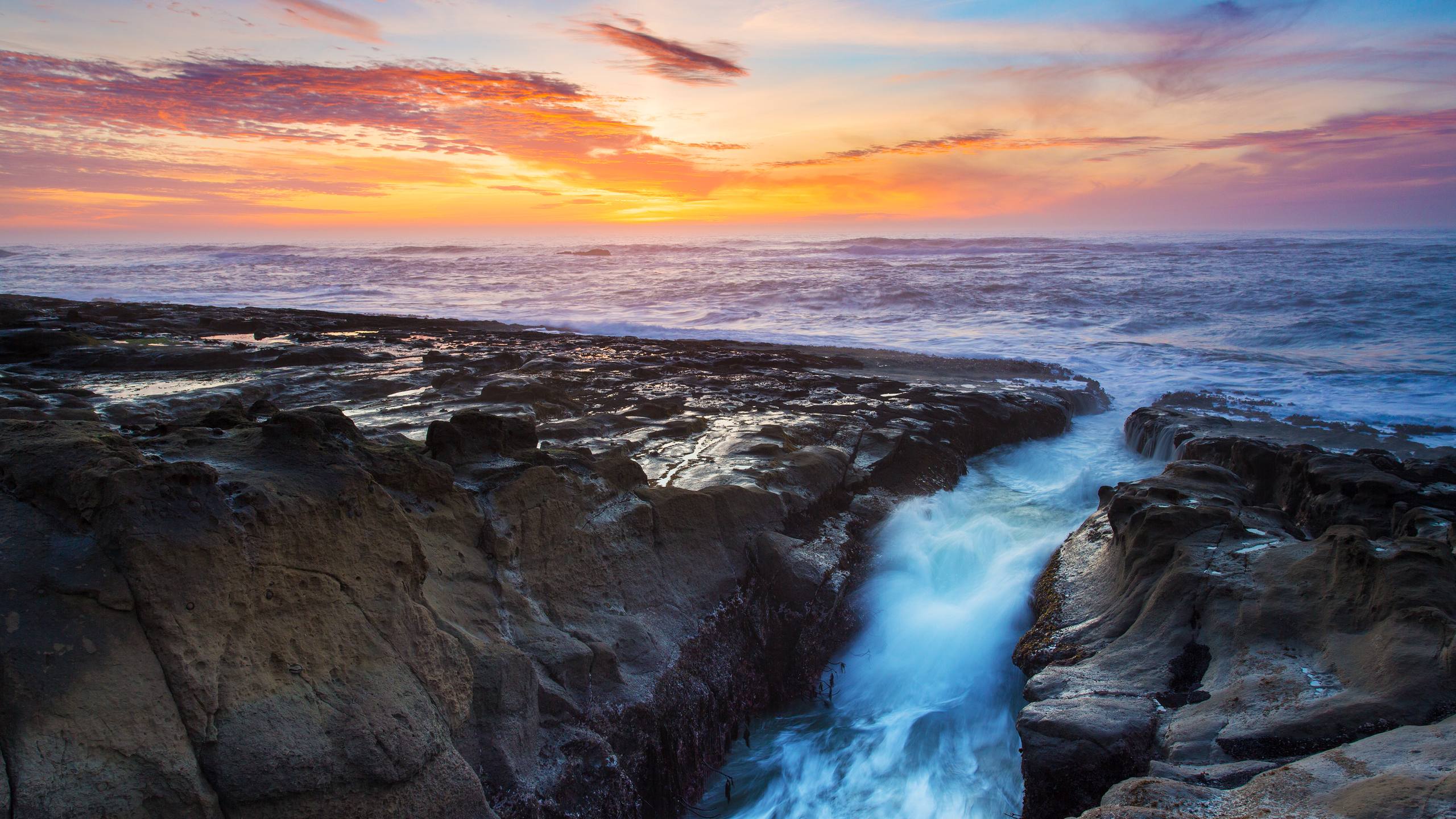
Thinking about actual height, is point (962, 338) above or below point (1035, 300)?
below

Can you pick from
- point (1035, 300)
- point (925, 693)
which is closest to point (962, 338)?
point (1035, 300)

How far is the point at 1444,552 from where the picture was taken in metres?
3.76

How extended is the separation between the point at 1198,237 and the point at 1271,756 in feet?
209

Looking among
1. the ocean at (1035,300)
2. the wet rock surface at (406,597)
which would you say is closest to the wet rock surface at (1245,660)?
the wet rock surface at (406,597)

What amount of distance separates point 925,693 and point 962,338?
42.3 ft

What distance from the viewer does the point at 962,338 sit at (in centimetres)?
1681

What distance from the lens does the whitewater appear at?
4.60 metres

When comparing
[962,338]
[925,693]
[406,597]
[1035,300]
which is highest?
[1035,300]

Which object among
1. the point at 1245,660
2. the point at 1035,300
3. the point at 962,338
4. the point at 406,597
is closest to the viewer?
the point at 406,597

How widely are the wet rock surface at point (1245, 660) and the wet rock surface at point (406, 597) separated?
5.50 feet

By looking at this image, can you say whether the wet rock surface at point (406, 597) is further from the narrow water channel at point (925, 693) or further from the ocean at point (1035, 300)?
the ocean at point (1035, 300)

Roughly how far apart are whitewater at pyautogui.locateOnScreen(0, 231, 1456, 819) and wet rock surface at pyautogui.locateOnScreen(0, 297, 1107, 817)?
0.46 m

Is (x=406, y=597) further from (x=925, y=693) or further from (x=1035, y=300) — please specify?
(x=1035, y=300)

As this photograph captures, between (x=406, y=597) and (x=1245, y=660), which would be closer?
(x=406, y=597)
